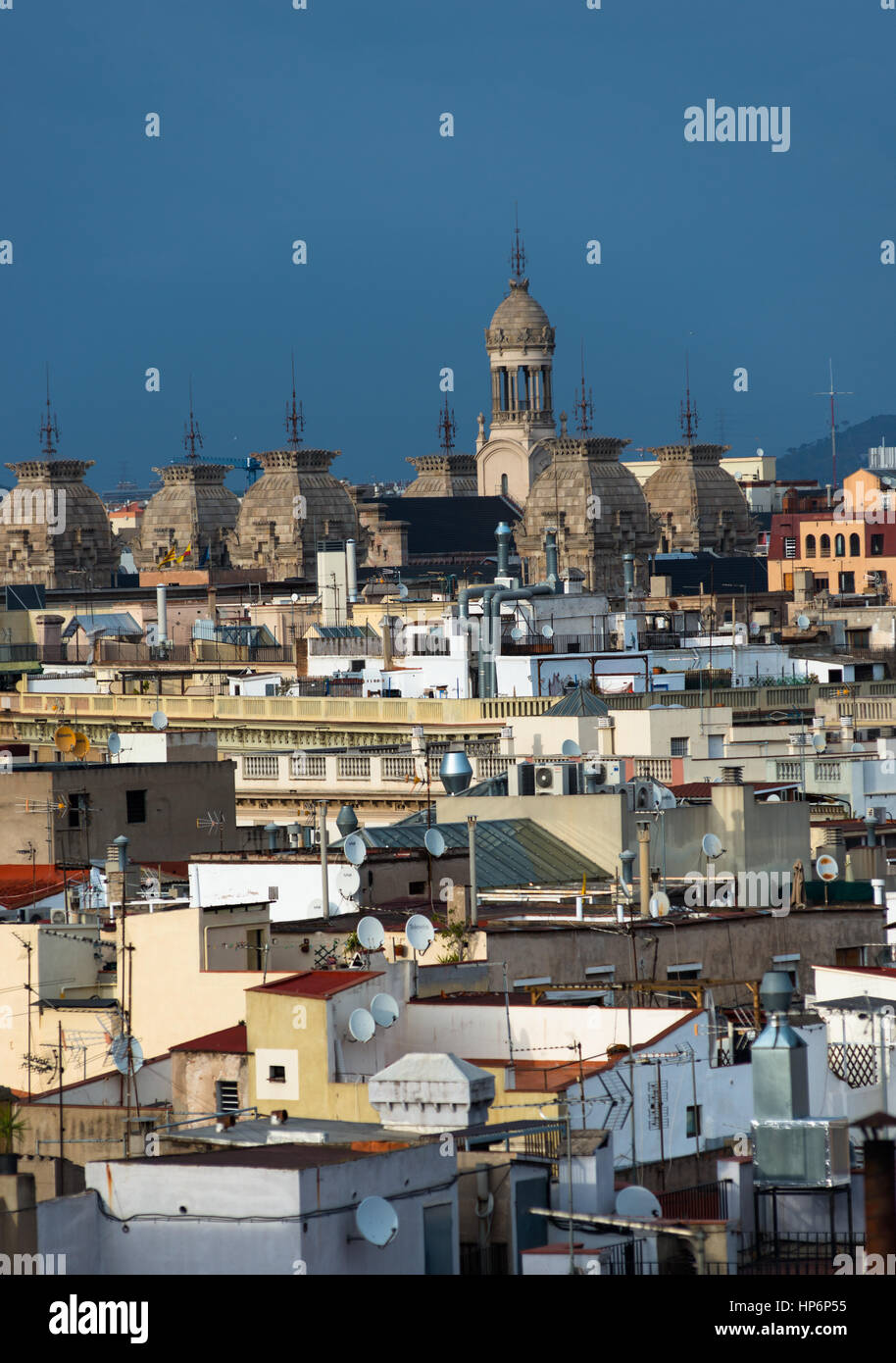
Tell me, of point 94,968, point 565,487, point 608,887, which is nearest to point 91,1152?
point 94,968

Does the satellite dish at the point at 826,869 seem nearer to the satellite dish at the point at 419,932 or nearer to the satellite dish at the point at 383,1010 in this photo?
the satellite dish at the point at 419,932

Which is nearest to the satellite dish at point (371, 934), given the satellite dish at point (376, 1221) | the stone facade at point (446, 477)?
the satellite dish at point (376, 1221)

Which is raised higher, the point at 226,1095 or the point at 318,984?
the point at 318,984

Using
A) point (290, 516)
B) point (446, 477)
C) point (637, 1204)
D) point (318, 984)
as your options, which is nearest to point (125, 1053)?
point (318, 984)

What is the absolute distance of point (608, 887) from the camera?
2998cm

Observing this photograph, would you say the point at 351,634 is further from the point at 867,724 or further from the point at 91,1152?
the point at 91,1152

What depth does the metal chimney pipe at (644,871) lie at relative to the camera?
2706cm

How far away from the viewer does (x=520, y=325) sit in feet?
636

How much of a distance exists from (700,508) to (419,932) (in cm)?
14290

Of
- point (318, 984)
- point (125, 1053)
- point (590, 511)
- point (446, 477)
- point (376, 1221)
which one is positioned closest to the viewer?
point (376, 1221)

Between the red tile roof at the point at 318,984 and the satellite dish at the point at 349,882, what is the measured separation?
21.2 ft

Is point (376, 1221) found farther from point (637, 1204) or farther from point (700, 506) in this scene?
point (700, 506)

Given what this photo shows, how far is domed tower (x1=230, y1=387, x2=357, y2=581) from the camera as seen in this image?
15512 centimetres

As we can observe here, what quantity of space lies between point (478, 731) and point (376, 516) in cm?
11197
